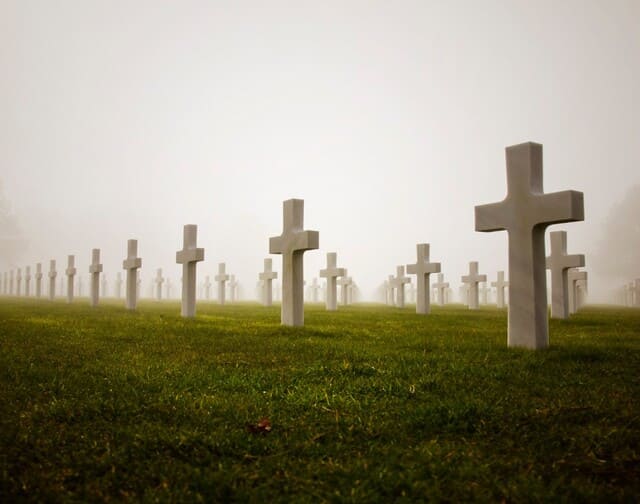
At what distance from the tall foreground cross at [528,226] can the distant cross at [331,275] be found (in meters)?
13.4

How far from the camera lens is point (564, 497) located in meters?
2.89

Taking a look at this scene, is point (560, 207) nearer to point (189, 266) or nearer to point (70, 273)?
point (189, 266)

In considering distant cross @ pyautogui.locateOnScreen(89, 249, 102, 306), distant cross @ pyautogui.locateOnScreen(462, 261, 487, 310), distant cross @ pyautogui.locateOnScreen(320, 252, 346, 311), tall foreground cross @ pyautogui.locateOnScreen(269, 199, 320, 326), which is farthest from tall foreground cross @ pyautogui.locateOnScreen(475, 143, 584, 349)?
distant cross @ pyautogui.locateOnScreen(89, 249, 102, 306)

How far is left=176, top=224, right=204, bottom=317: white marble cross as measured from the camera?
52.5 ft

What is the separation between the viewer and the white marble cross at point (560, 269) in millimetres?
14508

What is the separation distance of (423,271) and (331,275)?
441 cm

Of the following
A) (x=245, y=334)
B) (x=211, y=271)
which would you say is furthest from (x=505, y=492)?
(x=211, y=271)

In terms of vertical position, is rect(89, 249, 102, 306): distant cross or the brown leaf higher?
rect(89, 249, 102, 306): distant cross

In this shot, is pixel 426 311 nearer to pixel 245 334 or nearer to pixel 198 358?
pixel 245 334

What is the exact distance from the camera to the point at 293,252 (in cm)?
1228

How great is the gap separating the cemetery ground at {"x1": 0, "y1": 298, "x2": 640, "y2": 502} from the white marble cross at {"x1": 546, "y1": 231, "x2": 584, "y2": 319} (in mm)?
7672

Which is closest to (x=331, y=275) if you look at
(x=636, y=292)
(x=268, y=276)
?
(x=268, y=276)

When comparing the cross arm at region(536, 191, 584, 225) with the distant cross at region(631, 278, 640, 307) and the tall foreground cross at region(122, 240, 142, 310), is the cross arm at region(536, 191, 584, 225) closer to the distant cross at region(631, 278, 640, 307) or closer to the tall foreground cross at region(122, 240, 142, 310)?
the tall foreground cross at region(122, 240, 142, 310)

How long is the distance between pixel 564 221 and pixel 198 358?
5733mm
